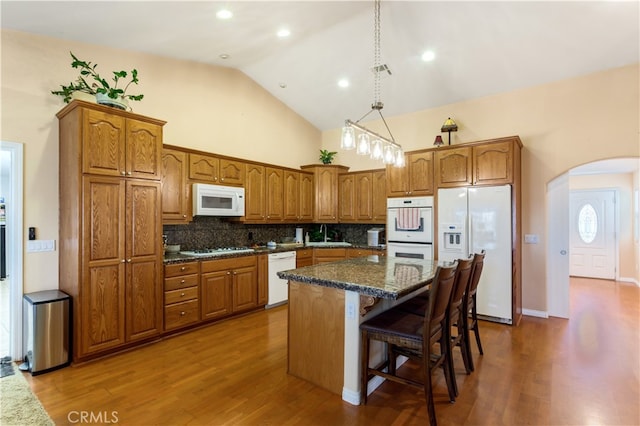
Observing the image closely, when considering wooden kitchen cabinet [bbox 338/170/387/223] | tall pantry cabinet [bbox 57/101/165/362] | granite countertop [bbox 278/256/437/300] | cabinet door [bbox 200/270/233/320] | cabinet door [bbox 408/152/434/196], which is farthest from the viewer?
wooden kitchen cabinet [bbox 338/170/387/223]

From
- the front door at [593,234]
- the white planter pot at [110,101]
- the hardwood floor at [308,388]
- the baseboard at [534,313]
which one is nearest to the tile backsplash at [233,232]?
the hardwood floor at [308,388]

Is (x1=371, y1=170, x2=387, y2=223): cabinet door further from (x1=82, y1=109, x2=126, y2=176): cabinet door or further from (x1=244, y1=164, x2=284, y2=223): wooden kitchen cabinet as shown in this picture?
(x1=82, y1=109, x2=126, y2=176): cabinet door

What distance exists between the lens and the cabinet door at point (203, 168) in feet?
13.7

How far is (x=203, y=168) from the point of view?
4281 mm

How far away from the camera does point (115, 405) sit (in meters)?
2.31

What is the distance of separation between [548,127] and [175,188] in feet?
16.4

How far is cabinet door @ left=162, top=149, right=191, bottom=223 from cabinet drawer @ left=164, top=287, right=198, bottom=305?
0.87 metres

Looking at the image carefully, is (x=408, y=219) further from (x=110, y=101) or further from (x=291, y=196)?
(x=110, y=101)

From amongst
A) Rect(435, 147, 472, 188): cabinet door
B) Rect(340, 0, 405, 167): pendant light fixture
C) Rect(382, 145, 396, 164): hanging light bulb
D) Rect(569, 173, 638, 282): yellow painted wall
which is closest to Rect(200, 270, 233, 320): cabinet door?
Rect(340, 0, 405, 167): pendant light fixture

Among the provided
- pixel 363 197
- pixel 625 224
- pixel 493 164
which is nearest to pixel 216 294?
pixel 363 197

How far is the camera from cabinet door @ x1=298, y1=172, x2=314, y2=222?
5.71 m

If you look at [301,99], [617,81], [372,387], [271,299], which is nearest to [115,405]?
[372,387]

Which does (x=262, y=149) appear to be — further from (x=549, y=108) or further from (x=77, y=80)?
(x=549, y=108)

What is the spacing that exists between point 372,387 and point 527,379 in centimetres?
136
